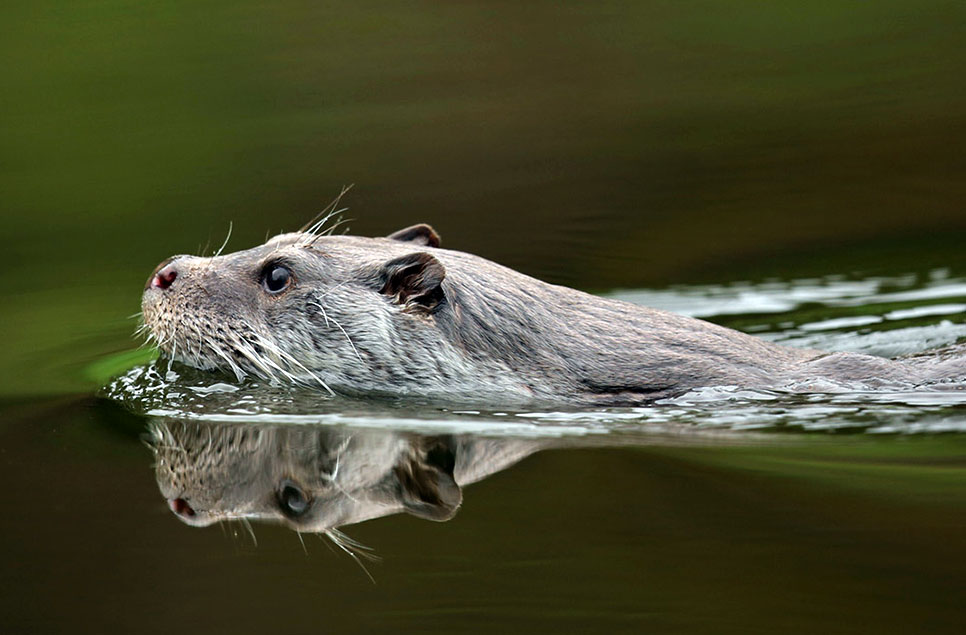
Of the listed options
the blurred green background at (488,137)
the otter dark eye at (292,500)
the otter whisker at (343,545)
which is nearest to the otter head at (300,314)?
the blurred green background at (488,137)

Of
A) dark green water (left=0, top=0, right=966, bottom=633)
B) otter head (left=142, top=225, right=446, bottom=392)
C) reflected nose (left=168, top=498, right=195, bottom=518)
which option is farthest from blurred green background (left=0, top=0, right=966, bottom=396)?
reflected nose (left=168, top=498, right=195, bottom=518)

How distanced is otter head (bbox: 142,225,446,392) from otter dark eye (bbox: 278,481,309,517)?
1.82m

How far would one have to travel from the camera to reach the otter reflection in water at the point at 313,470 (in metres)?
5.96

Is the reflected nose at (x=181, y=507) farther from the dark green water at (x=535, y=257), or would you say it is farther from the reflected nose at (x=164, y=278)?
the reflected nose at (x=164, y=278)

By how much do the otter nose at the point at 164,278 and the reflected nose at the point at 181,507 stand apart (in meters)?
2.47

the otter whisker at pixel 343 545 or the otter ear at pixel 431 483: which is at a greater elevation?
the otter ear at pixel 431 483

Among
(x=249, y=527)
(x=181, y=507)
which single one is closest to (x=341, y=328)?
(x=181, y=507)

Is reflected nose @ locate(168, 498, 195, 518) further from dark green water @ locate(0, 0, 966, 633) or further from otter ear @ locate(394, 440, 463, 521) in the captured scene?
otter ear @ locate(394, 440, 463, 521)

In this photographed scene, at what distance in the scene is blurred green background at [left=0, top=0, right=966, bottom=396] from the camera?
11.3 metres

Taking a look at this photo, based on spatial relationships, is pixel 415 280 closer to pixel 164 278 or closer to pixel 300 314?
pixel 300 314

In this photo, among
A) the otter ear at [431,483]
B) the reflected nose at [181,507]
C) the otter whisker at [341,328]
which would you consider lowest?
the reflected nose at [181,507]

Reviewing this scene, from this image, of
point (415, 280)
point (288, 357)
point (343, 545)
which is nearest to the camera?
point (343, 545)

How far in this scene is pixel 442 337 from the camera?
8000 mm

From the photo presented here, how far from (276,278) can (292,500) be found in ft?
7.74
